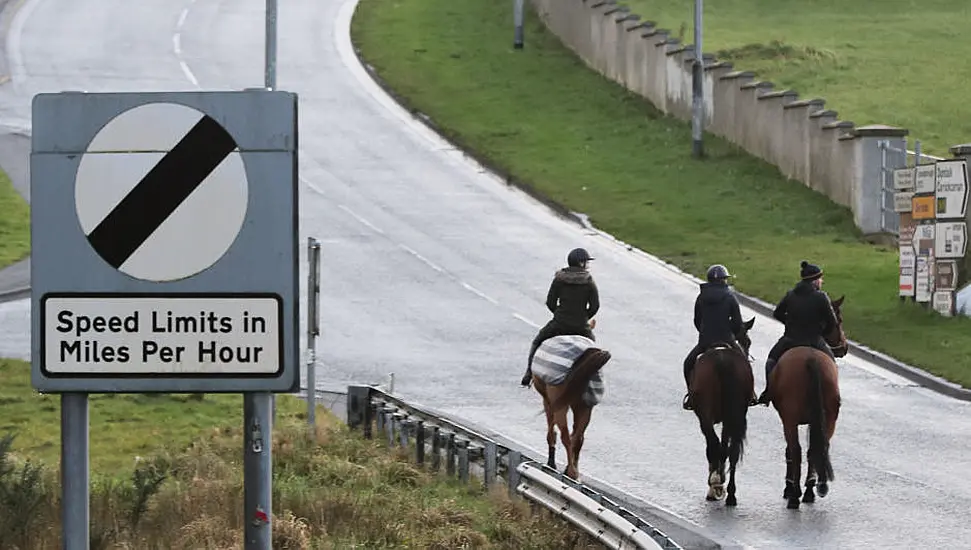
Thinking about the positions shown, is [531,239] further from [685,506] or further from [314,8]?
[314,8]

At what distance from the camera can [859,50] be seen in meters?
54.0

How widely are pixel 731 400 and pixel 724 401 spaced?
2.9 inches

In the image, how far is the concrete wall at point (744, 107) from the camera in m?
36.8

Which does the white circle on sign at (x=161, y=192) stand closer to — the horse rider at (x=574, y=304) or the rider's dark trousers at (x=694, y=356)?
A: the rider's dark trousers at (x=694, y=356)

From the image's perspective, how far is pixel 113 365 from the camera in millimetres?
6031

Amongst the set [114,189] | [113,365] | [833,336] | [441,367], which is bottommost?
[441,367]

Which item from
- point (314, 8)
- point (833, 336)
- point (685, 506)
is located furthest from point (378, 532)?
point (314, 8)

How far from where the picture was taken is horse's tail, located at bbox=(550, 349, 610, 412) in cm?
1722

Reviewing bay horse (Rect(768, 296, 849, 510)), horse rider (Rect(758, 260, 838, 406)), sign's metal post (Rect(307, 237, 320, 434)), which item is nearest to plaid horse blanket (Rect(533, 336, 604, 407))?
horse rider (Rect(758, 260, 838, 406))

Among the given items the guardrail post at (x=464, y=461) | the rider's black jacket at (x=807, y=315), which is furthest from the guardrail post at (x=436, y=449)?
the rider's black jacket at (x=807, y=315)

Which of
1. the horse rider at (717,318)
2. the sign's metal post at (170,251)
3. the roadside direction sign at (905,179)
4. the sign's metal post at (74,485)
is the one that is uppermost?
the sign's metal post at (170,251)

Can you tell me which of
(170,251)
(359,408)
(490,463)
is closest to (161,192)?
(170,251)

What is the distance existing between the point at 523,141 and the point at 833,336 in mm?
28903

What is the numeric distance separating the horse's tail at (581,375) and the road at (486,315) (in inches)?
43.0
